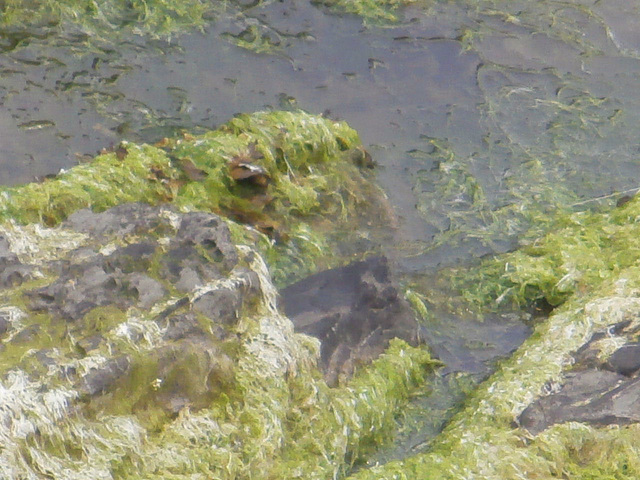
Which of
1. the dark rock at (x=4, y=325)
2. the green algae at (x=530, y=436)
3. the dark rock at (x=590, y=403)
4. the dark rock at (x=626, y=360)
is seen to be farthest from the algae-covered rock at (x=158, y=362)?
the dark rock at (x=626, y=360)

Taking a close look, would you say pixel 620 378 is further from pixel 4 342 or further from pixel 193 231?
pixel 4 342

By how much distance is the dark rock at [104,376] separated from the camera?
119 inches

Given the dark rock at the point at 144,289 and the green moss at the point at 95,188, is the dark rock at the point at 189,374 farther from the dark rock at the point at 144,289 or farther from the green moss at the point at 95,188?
the green moss at the point at 95,188

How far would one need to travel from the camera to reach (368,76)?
22.9ft

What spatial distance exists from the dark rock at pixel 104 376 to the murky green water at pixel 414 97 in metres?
2.51

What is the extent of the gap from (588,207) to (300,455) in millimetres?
3557

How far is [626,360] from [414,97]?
11.5 ft

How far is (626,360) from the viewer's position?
3949 mm

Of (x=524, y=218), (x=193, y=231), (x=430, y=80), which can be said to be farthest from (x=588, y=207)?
(x=193, y=231)

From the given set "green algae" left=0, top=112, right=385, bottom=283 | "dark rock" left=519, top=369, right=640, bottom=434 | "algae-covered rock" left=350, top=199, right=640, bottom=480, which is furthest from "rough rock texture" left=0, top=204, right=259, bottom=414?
"dark rock" left=519, top=369, right=640, bottom=434

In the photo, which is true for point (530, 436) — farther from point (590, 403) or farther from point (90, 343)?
point (90, 343)

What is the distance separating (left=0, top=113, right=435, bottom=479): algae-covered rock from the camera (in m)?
2.99

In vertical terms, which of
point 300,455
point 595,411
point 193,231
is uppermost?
point 193,231

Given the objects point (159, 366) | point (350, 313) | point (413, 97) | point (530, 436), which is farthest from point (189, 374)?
point (413, 97)
